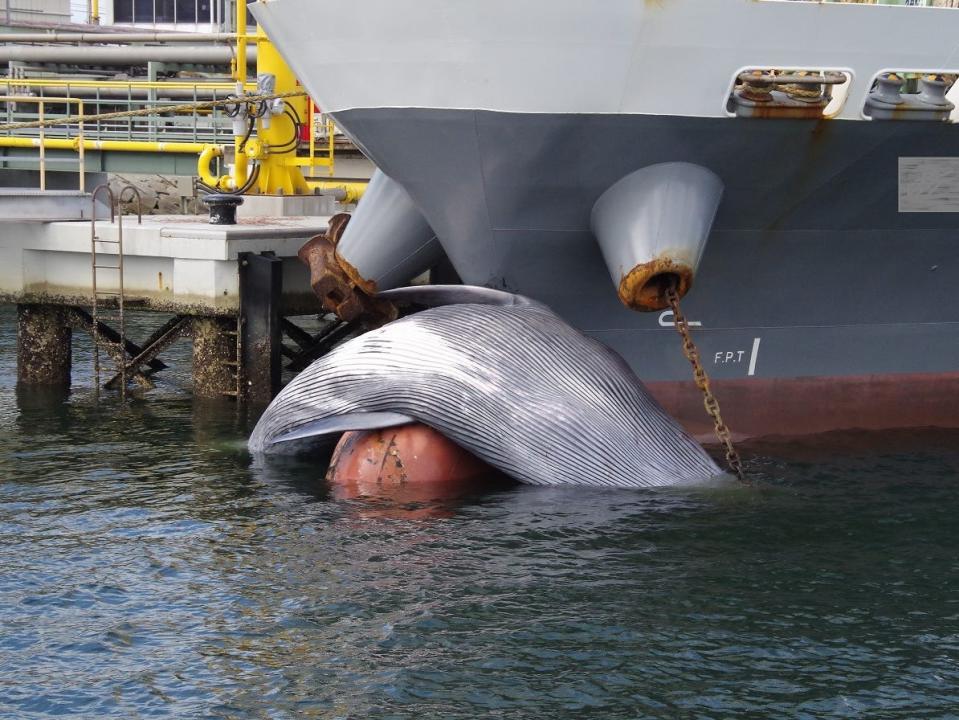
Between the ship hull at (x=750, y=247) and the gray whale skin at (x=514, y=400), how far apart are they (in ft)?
3.28

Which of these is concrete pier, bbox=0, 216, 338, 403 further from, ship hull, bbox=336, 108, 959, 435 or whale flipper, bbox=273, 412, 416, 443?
whale flipper, bbox=273, 412, 416, 443

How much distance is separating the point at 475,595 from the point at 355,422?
2.62 m

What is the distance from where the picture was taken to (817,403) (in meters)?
12.8

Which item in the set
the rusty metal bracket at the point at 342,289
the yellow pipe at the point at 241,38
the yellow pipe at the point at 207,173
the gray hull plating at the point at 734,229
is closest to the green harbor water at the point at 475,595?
the gray hull plating at the point at 734,229

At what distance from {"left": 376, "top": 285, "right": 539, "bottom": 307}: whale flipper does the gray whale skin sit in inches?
21.4

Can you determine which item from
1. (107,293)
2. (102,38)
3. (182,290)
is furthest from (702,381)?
(102,38)

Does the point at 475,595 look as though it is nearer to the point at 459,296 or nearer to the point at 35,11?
the point at 459,296

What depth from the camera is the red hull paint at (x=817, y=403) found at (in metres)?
12.6

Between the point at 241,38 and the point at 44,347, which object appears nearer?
the point at 44,347

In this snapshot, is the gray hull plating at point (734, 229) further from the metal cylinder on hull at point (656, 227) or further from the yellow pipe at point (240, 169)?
the yellow pipe at point (240, 169)

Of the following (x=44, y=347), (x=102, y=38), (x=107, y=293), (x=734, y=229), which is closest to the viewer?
(x=734, y=229)

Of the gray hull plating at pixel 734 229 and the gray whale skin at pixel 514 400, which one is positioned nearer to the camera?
the gray whale skin at pixel 514 400

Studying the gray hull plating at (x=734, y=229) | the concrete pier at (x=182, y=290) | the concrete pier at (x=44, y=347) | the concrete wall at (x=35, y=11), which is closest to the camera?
the gray hull plating at (x=734, y=229)

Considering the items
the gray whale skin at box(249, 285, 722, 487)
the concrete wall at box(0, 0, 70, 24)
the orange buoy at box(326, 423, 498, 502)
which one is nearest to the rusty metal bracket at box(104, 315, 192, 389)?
the gray whale skin at box(249, 285, 722, 487)
